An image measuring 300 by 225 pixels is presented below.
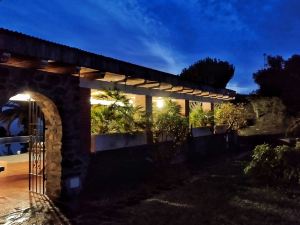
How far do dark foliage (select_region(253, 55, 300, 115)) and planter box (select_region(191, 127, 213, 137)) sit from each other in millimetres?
11218

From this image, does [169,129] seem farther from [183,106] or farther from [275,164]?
[275,164]

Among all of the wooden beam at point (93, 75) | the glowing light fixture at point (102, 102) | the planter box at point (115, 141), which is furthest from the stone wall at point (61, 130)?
the glowing light fixture at point (102, 102)

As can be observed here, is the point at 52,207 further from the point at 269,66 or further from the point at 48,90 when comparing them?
the point at 269,66

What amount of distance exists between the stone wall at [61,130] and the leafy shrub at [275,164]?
4.96m

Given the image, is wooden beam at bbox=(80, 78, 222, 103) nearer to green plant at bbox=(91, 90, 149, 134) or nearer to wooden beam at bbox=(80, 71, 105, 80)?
wooden beam at bbox=(80, 71, 105, 80)

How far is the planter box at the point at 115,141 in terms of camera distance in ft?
28.8

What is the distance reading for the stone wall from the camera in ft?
24.4

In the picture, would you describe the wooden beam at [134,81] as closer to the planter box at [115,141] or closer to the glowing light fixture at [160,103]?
the planter box at [115,141]

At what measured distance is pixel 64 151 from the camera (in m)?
7.83

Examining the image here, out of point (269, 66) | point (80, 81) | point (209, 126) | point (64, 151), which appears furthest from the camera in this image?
point (269, 66)

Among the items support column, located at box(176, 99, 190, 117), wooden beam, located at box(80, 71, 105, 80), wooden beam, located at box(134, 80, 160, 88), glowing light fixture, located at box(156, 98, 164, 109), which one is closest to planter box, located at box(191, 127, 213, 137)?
support column, located at box(176, 99, 190, 117)

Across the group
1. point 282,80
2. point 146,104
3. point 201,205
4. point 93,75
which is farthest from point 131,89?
point 282,80

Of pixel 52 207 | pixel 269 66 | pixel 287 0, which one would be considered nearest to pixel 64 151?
pixel 52 207

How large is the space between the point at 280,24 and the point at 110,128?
2567 inches
